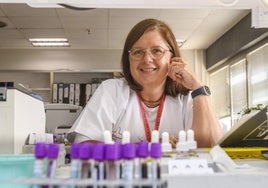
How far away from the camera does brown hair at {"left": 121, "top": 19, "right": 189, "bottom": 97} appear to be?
1.19 m

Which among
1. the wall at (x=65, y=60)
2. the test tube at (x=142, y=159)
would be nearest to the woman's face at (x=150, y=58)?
the test tube at (x=142, y=159)

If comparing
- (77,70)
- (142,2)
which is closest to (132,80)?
(142,2)

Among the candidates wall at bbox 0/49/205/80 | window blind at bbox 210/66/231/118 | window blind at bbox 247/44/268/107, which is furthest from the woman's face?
wall at bbox 0/49/205/80

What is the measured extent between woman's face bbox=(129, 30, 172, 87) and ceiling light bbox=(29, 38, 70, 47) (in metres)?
5.01

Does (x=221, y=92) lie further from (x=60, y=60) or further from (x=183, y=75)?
(x=183, y=75)

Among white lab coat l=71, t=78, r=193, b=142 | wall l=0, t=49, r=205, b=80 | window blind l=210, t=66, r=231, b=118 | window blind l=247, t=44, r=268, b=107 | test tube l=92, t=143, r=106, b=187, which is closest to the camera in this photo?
test tube l=92, t=143, r=106, b=187

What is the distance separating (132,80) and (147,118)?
0.14 metres

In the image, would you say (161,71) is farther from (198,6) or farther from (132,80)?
(198,6)

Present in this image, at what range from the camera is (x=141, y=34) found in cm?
119

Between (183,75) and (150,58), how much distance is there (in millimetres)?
131

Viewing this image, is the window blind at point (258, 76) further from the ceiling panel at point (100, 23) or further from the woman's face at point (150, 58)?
the woman's face at point (150, 58)

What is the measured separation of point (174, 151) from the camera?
834 millimetres

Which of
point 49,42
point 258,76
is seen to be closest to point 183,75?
point 258,76

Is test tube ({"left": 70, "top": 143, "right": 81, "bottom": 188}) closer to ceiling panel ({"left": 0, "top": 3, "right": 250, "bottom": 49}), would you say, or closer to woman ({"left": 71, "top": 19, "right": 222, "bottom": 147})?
woman ({"left": 71, "top": 19, "right": 222, "bottom": 147})
